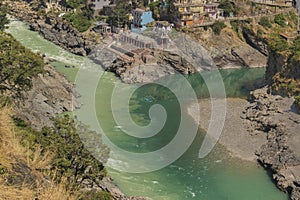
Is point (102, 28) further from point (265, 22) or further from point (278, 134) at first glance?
point (278, 134)

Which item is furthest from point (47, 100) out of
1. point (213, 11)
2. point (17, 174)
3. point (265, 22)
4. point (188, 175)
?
point (265, 22)

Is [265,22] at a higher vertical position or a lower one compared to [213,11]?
lower

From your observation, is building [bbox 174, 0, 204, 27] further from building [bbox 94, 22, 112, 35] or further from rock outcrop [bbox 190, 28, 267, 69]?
building [bbox 94, 22, 112, 35]

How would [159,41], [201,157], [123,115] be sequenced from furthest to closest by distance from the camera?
[159,41] < [123,115] < [201,157]

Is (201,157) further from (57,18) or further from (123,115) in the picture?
(57,18)

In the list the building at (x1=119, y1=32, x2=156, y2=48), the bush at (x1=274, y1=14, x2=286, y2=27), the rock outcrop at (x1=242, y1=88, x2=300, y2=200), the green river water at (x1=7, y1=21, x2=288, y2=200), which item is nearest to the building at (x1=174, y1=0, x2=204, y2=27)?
the building at (x1=119, y1=32, x2=156, y2=48)

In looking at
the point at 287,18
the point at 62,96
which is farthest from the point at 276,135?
the point at 287,18
